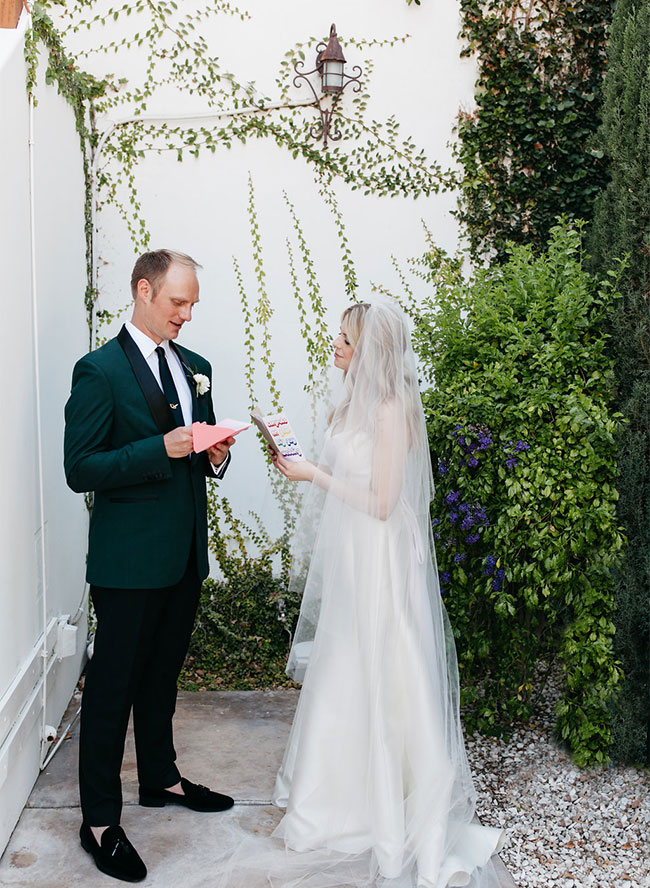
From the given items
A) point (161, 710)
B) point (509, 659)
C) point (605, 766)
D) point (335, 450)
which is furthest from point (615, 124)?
point (161, 710)

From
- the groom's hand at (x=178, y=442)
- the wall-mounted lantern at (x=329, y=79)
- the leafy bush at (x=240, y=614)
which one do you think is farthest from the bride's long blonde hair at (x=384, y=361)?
the wall-mounted lantern at (x=329, y=79)

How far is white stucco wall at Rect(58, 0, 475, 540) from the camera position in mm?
4734

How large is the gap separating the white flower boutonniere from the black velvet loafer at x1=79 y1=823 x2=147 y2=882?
1549 mm

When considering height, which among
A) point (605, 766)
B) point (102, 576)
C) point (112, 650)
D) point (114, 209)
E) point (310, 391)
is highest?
point (114, 209)

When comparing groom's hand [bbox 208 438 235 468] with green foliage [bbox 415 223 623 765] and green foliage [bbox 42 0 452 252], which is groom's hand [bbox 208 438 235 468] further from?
green foliage [bbox 42 0 452 252]

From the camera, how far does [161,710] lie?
3211 mm

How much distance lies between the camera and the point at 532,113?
485cm

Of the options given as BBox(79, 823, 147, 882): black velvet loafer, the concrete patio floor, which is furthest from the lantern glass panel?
BBox(79, 823, 147, 882): black velvet loafer

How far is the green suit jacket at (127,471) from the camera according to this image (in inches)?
108

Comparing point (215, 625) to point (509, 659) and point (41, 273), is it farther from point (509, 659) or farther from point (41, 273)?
→ point (41, 273)

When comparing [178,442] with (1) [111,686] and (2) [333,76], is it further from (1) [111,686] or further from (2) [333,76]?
(2) [333,76]

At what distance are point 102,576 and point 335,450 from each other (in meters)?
0.91

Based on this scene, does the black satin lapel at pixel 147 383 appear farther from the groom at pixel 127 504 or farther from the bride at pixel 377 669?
the bride at pixel 377 669

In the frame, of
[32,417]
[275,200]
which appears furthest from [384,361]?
[275,200]
